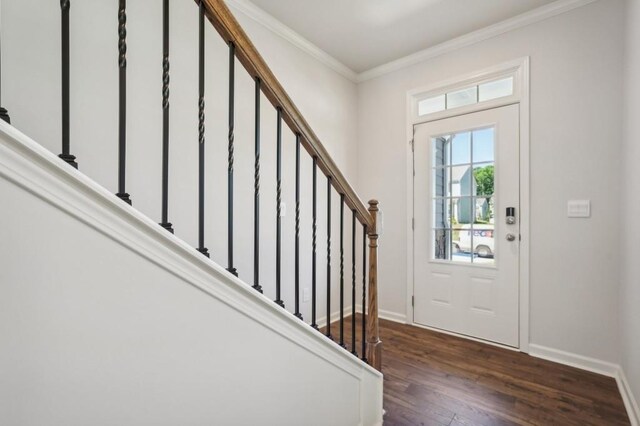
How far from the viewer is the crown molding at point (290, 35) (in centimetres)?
233

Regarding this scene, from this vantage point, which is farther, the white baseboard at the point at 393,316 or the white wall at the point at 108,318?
the white baseboard at the point at 393,316

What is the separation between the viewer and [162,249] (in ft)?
2.49

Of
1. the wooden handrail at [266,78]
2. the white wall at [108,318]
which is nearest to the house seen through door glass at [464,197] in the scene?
the wooden handrail at [266,78]

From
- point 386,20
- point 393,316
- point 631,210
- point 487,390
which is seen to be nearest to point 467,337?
point 393,316

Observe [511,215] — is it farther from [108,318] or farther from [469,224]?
[108,318]

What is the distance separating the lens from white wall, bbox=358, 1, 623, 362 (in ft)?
7.00

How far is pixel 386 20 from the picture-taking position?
2.53 metres

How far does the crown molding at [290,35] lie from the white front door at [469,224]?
1.02 meters

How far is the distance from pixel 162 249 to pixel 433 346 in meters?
2.48

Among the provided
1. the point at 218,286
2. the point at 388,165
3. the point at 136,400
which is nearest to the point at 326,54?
the point at 388,165

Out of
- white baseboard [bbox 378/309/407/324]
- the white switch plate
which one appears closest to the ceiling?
the white switch plate

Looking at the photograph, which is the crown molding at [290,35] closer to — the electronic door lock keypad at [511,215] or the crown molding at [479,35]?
the crown molding at [479,35]

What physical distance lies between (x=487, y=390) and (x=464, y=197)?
5.02 ft

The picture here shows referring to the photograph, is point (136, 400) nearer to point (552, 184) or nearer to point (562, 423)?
point (562, 423)
